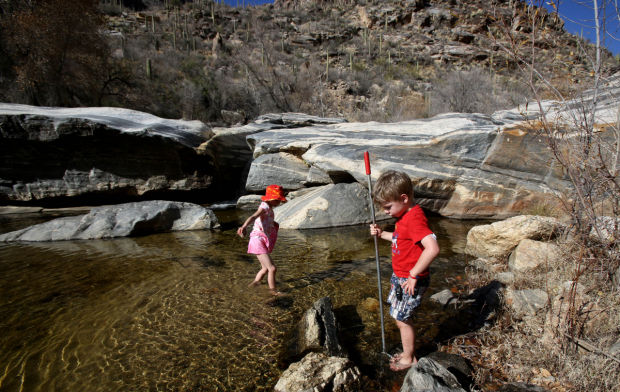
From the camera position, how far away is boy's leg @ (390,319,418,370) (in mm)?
2250

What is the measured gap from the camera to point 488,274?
12.1ft

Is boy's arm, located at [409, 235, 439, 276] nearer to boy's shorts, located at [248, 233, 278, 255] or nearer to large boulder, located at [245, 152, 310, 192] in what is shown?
boy's shorts, located at [248, 233, 278, 255]

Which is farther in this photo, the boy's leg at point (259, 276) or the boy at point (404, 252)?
the boy's leg at point (259, 276)

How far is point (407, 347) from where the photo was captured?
2287 millimetres

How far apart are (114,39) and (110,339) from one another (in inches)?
1147

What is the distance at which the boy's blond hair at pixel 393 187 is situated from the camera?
7.26ft

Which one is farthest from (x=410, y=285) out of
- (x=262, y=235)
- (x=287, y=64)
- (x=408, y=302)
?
(x=287, y=64)

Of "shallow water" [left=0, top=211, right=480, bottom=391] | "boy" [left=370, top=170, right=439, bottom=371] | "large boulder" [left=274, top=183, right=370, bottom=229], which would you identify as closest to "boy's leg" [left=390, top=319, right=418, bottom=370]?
"boy" [left=370, top=170, right=439, bottom=371]

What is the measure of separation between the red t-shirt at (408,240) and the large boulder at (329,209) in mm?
4517

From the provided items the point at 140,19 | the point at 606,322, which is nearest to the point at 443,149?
the point at 606,322

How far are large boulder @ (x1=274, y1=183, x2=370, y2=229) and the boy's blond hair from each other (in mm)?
4574

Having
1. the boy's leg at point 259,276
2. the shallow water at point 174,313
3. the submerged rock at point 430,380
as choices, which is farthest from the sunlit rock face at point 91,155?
the submerged rock at point 430,380

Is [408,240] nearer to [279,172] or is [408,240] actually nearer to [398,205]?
[398,205]

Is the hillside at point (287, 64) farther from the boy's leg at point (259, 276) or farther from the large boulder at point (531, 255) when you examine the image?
the boy's leg at point (259, 276)
